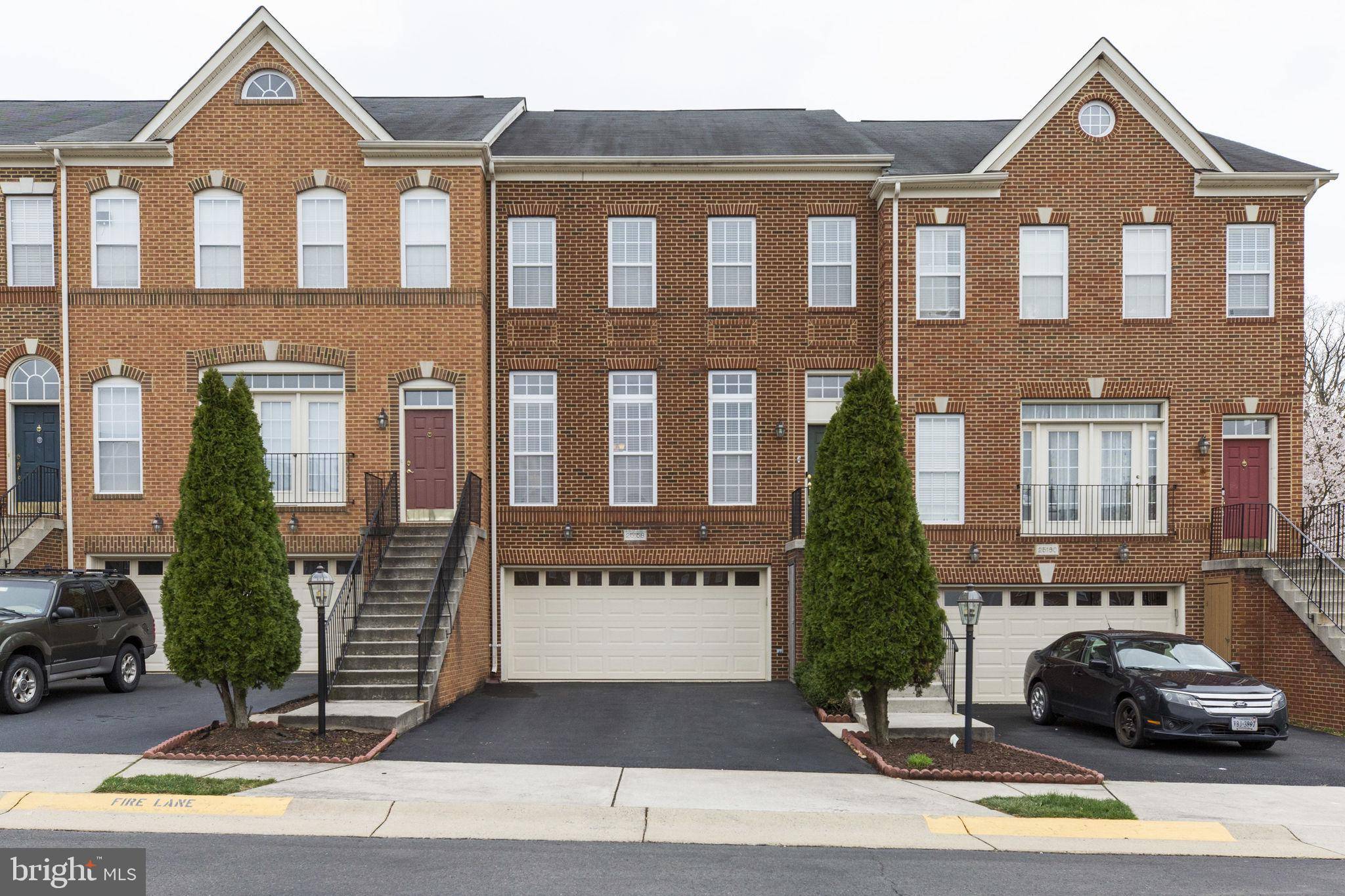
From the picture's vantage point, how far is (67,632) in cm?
1436

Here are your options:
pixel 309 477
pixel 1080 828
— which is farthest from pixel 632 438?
A: pixel 1080 828

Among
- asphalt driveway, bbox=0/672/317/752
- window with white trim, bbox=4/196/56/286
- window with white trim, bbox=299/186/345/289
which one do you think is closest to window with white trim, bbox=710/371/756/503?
window with white trim, bbox=299/186/345/289

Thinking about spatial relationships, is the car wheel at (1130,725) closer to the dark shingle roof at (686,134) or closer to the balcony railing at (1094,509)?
the balcony railing at (1094,509)

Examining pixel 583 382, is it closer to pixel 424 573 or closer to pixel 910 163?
pixel 424 573

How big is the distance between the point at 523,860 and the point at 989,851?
3685 mm

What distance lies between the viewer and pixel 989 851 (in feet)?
29.1

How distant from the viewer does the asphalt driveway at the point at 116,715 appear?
11.9 meters

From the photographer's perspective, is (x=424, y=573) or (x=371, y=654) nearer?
(x=371, y=654)

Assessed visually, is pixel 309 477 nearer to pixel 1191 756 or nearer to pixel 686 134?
pixel 686 134

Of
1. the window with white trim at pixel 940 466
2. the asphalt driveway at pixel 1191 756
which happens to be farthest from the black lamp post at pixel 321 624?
the window with white trim at pixel 940 466

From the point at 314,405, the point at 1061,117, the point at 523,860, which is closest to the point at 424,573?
the point at 314,405

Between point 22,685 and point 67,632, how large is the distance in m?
0.98

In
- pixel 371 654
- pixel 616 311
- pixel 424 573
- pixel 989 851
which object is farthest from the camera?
pixel 616 311

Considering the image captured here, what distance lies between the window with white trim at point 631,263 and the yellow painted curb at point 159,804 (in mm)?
11806
